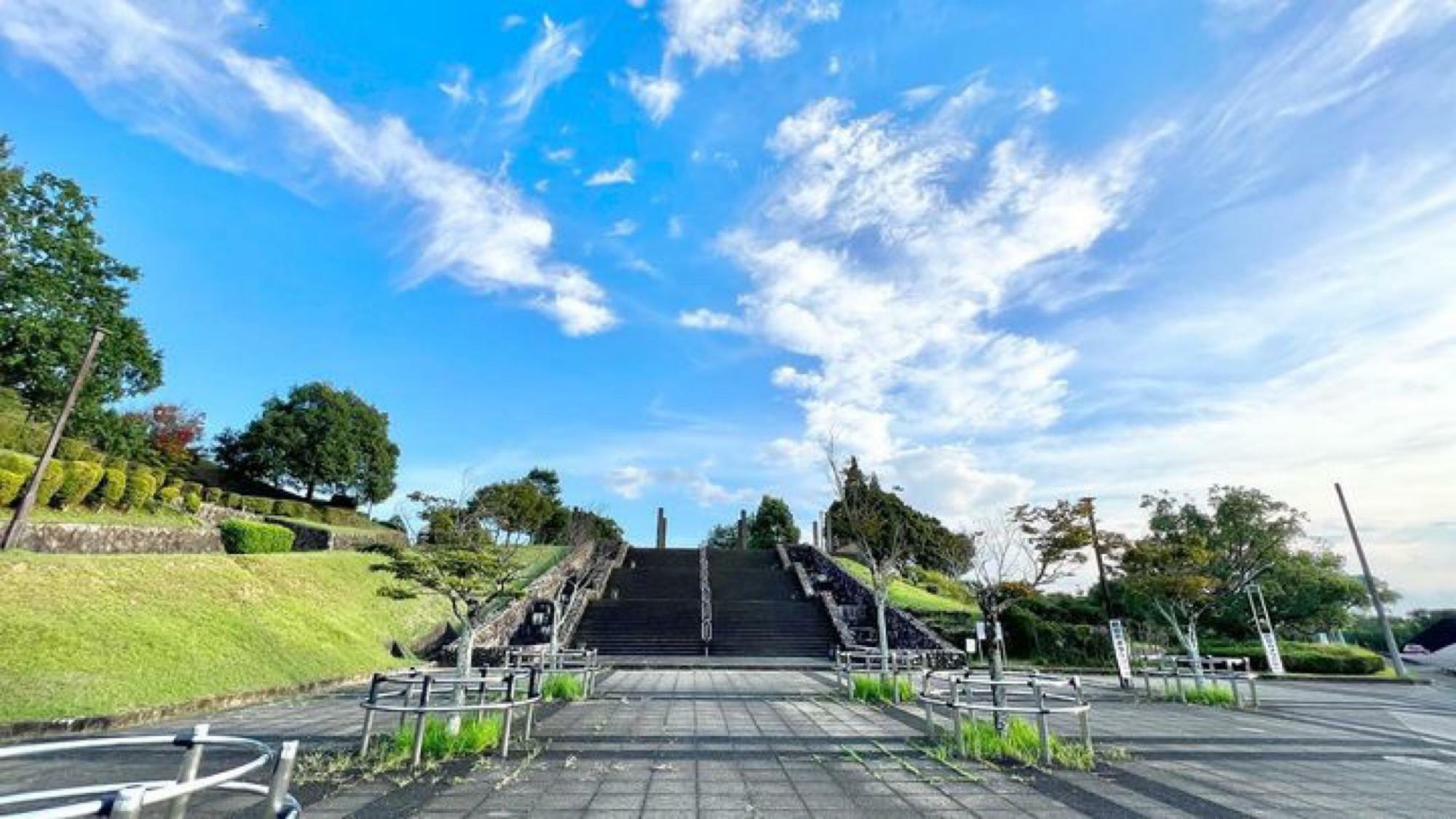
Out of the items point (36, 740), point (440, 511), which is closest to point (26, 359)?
point (36, 740)

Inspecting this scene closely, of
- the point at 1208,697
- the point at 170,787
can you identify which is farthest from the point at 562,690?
the point at 1208,697

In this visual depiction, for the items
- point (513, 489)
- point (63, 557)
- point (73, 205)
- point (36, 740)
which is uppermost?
point (73, 205)

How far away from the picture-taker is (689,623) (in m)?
22.6

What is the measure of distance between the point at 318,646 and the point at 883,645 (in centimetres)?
1231

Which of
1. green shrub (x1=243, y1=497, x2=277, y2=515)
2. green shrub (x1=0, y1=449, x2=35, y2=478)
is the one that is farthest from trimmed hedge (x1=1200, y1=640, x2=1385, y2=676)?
green shrub (x1=243, y1=497, x2=277, y2=515)

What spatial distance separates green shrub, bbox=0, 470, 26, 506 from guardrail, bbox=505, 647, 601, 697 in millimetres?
11864

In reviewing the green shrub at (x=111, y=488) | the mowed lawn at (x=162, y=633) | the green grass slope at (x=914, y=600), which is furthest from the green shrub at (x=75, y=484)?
the green grass slope at (x=914, y=600)

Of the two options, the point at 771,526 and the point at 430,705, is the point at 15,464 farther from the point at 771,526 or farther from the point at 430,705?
the point at 771,526

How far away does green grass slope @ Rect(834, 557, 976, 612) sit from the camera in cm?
2388

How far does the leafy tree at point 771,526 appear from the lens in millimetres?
53188

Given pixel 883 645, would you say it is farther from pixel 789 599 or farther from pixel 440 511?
pixel 789 599

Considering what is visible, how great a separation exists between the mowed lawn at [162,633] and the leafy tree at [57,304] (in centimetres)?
1025

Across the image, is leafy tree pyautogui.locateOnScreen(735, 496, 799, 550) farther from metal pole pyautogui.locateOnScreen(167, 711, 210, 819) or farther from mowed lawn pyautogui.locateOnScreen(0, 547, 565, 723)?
metal pole pyautogui.locateOnScreen(167, 711, 210, 819)

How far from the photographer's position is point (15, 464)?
1536cm
